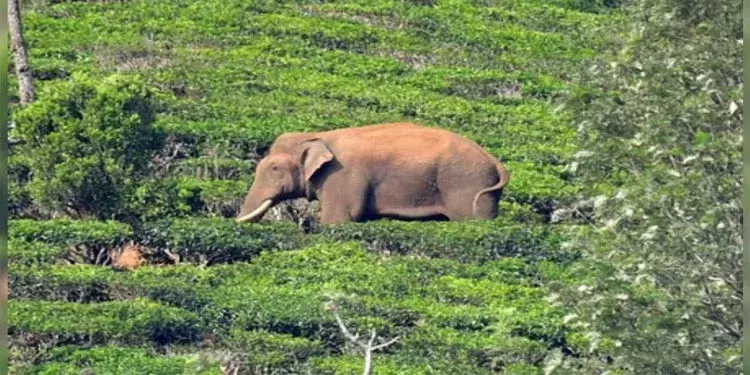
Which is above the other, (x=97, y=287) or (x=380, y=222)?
(x=97, y=287)

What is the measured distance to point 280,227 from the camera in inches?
949

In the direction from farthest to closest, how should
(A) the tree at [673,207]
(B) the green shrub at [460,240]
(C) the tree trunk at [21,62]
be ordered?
1. (C) the tree trunk at [21,62]
2. (B) the green shrub at [460,240]
3. (A) the tree at [673,207]

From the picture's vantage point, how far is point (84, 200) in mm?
24094

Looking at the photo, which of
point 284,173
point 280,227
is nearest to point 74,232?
point 280,227

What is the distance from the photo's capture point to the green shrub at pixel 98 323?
19906 millimetres

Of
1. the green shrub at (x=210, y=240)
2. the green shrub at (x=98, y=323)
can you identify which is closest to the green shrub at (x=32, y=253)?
the green shrub at (x=210, y=240)

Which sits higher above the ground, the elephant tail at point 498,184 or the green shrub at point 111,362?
the green shrub at point 111,362

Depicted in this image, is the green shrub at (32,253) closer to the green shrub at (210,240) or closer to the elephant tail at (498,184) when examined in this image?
the green shrub at (210,240)

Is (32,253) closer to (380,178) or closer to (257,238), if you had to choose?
(257,238)

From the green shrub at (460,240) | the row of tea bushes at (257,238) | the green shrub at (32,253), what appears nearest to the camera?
the green shrub at (32,253)

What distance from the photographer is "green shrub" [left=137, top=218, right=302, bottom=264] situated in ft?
76.6

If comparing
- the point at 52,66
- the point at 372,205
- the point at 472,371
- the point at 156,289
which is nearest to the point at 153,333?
the point at 156,289

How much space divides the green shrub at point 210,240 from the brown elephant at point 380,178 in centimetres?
105

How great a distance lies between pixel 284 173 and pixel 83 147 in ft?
8.24
